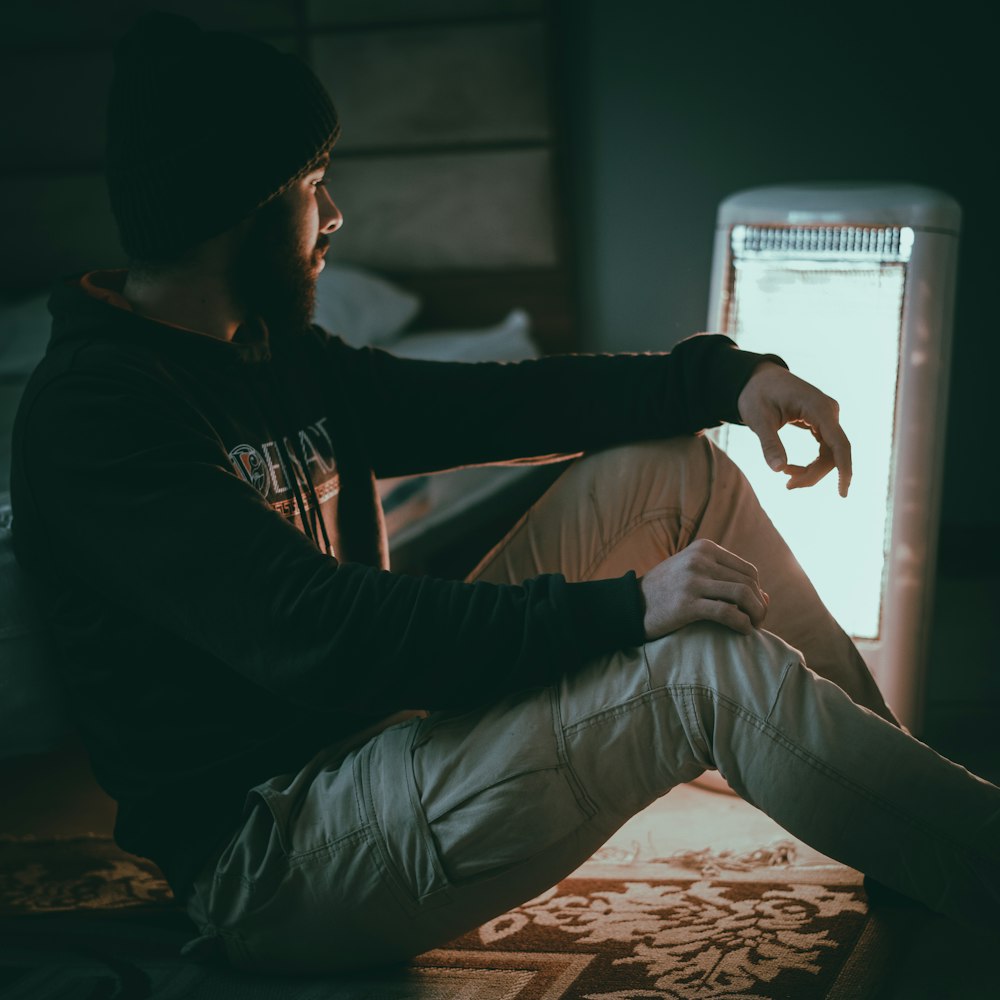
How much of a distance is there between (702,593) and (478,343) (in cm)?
153

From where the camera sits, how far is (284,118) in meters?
1.21

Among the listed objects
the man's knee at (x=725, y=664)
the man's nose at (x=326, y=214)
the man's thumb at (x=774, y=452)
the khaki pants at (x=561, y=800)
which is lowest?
the khaki pants at (x=561, y=800)

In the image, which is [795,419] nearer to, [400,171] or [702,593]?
[702,593]

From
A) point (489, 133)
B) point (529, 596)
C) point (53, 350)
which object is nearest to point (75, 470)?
point (53, 350)

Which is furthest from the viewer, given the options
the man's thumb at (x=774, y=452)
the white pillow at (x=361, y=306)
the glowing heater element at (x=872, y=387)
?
the white pillow at (x=361, y=306)

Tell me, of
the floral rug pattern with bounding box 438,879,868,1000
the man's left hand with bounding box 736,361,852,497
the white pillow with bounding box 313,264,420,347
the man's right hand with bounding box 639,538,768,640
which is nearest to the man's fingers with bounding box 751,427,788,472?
the man's left hand with bounding box 736,361,852,497

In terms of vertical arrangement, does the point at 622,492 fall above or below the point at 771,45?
below

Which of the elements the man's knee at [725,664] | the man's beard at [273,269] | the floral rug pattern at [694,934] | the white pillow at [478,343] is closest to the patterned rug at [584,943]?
the floral rug pattern at [694,934]

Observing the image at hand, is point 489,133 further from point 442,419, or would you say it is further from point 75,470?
point 75,470

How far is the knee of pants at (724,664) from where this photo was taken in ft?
3.21

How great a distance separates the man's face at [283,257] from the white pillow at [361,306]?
1.05m

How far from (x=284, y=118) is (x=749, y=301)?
0.77 metres

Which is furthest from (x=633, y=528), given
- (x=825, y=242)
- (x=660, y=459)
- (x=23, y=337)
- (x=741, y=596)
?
(x=23, y=337)

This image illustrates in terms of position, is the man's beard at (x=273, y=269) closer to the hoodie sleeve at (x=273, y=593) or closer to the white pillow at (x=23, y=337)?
the hoodie sleeve at (x=273, y=593)
